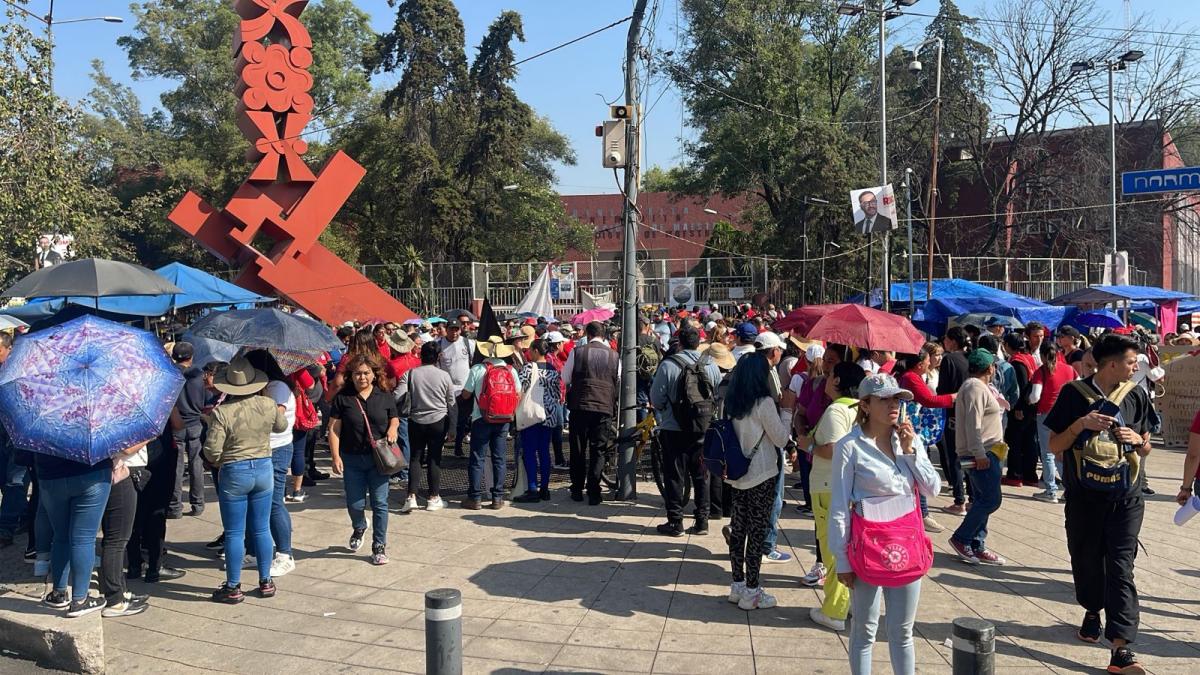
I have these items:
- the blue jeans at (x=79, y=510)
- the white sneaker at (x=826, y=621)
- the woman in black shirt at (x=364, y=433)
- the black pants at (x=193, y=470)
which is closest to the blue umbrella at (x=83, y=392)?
the blue jeans at (x=79, y=510)

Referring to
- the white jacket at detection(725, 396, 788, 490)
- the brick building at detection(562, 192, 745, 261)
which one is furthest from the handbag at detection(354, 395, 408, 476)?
the brick building at detection(562, 192, 745, 261)

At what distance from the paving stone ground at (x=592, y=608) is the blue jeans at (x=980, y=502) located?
24 centimetres

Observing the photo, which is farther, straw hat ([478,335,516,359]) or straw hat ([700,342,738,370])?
straw hat ([478,335,516,359])

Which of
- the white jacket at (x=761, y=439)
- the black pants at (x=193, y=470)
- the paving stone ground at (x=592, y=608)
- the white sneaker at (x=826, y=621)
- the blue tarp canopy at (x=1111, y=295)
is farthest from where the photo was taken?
the blue tarp canopy at (x=1111, y=295)

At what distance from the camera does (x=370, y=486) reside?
674 cm

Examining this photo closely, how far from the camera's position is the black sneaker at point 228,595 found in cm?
586

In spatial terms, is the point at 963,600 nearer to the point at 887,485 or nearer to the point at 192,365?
the point at 887,485

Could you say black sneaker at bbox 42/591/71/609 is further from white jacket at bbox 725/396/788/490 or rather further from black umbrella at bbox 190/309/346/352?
white jacket at bbox 725/396/788/490

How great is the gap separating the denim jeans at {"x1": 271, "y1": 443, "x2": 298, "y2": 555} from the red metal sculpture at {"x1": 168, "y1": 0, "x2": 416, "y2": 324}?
45.1 ft

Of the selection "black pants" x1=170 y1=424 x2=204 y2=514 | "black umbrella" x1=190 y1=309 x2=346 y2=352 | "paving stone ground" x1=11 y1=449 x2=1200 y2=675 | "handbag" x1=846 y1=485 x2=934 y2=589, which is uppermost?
"black umbrella" x1=190 y1=309 x2=346 y2=352

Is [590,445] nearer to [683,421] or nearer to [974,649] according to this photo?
[683,421]

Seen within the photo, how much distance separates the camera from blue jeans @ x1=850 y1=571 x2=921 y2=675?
3871 mm

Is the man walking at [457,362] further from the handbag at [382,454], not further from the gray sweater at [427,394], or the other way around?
the handbag at [382,454]

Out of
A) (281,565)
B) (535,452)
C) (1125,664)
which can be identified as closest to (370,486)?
(281,565)
